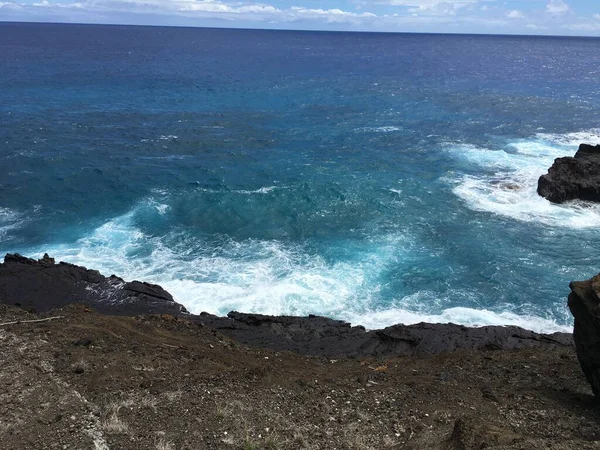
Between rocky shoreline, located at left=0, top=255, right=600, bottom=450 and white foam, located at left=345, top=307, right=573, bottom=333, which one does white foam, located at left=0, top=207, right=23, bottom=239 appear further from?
white foam, located at left=345, top=307, right=573, bottom=333

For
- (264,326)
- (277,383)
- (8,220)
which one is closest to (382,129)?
(8,220)

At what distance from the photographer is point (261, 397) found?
16734 mm

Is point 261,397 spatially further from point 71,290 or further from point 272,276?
point 71,290

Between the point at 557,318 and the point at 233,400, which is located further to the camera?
the point at 557,318

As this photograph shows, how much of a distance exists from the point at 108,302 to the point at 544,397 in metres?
20.7

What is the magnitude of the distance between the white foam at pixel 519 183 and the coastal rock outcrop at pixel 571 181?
784mm

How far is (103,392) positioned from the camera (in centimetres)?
1658

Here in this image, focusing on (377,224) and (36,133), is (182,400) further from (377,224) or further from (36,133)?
(36,133)

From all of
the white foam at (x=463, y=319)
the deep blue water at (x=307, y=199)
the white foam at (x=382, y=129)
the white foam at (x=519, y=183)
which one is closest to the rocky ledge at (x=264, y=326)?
the white foam at (x=463, y=319)

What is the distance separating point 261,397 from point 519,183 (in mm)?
38008

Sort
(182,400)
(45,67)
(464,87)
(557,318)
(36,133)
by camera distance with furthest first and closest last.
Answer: (45,67), (464,87), (36,133), (557,318), (182,400)

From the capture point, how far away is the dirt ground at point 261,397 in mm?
14344

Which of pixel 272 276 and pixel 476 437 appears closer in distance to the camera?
pixel 476 437

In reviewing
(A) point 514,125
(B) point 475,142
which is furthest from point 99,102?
(A) point 514,125
